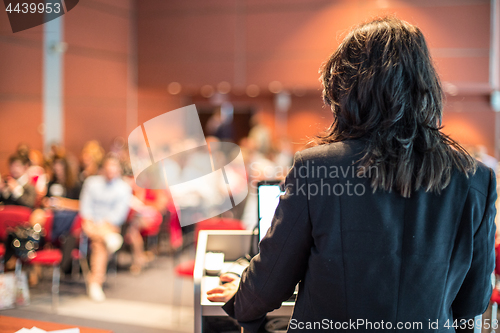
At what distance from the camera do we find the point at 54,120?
264 inches

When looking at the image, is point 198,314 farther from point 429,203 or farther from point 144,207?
point 144,207

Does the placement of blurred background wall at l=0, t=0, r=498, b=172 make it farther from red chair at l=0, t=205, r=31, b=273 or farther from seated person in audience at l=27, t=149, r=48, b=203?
red chair at l=0, t=205, r=31, b=273

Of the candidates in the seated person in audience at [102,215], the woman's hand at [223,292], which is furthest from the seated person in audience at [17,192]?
the woman's hand at [223,292]

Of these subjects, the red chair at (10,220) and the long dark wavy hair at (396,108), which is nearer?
the long dark wavy hair at (396,108)

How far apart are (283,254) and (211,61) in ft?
23.6

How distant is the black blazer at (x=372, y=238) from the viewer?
979 mm

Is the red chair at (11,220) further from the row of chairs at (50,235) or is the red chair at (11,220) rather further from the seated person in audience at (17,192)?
the seated person in audience at (17,192)

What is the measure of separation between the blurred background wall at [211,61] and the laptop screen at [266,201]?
5075 mm

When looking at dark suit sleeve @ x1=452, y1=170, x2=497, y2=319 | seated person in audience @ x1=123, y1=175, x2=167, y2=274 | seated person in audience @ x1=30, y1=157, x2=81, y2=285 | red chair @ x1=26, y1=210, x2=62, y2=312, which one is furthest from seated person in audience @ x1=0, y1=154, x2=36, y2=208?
dark suit sleeve @ x1=452, y1=170, x2=497, y2=319

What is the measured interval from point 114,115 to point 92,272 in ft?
14.2

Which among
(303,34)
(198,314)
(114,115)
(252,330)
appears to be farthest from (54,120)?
(252,330)

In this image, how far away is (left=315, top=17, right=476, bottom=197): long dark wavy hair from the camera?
0.97 m

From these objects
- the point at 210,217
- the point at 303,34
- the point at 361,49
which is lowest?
the point at 210,217

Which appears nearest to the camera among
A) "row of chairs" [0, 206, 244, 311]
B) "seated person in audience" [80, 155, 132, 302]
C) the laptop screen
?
the laptop screen
